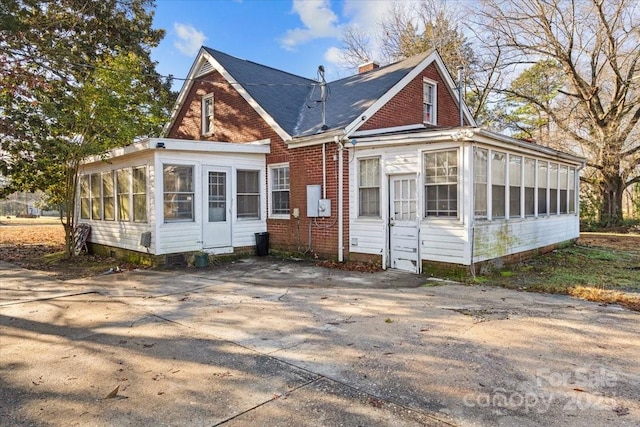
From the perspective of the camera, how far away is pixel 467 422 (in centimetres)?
306

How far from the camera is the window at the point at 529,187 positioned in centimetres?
1072

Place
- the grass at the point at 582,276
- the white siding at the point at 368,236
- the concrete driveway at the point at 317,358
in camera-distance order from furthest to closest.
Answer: the white siding at the point at 368,236 < the grass at the point at 582,276 < the concrete driveway at the point at 317,358

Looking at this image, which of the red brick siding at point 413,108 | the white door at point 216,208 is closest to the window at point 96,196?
the white door at point 216,208

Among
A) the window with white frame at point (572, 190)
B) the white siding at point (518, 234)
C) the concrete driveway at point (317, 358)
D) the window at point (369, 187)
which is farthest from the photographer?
the window with white frame at point (572, 190)

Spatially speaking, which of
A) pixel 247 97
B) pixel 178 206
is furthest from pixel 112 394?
pixel 247 97

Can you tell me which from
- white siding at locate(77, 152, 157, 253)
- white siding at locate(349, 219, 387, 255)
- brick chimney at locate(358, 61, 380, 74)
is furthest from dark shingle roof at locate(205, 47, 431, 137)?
white siding at locate(77, 152, 157, 253)

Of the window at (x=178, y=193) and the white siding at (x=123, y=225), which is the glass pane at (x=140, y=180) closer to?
the white siding at (x=123, y=225)

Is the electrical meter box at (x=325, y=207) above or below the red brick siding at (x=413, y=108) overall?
below

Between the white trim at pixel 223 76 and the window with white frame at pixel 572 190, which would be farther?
the window with white frame at pixel 572 190

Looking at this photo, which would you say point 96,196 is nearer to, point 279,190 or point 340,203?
point 279,190

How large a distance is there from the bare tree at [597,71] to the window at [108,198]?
19.2 meters

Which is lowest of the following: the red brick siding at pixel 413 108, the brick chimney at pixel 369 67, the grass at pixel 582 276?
the grass at pixel 582 276

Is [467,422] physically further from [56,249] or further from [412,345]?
[56,249]

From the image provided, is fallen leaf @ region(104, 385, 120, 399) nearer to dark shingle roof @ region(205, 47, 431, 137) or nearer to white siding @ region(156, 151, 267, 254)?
white siding @ region(156, 151, 267, 254)
